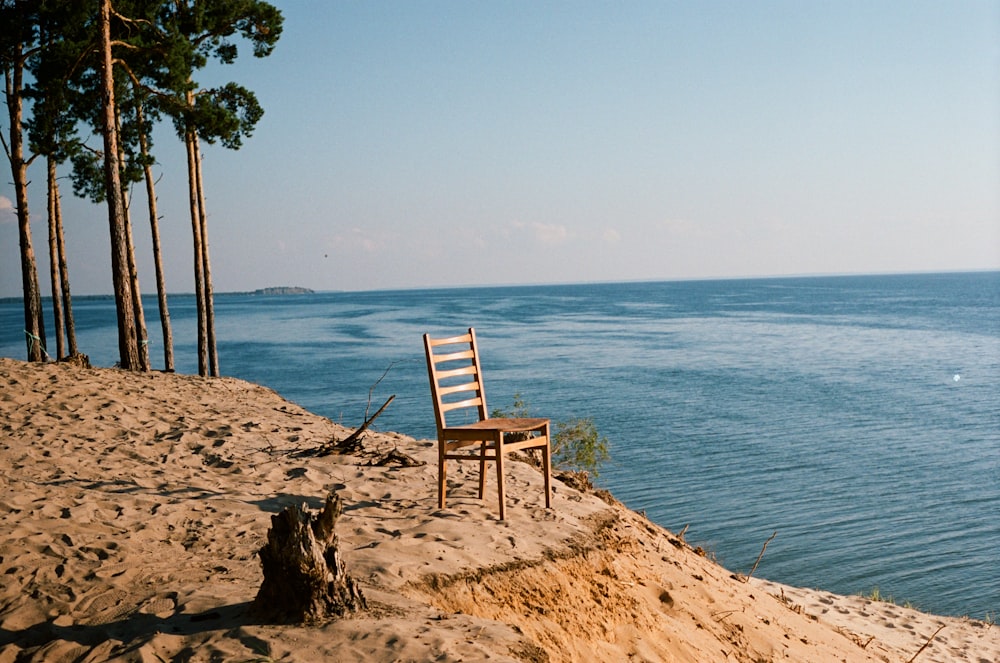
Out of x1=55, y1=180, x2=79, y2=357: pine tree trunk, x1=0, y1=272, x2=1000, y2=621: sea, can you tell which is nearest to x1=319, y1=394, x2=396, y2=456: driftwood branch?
x1=0, y1=272, x2=1000, y2=621: sea

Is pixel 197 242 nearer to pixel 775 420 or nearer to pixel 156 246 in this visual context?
pixel 156 246

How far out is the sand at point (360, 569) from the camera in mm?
3881

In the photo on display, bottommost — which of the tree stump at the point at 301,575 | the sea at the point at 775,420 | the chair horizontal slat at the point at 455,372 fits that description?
the sea at the point at 775,420

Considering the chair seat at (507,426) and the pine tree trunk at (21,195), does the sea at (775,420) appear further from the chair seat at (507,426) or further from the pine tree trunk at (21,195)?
the pine tree trunk at (21,195)

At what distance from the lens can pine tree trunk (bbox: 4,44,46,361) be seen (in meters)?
17.0

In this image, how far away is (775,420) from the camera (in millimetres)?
23891

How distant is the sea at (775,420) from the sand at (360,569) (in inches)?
72.5

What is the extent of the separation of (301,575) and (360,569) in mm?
901

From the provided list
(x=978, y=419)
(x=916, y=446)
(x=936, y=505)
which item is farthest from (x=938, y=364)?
(x=936, y=505)

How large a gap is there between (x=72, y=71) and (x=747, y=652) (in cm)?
1478

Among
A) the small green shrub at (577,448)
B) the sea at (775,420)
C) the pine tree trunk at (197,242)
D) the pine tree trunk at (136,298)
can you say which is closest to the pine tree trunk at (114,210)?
the pine tree trunk at (136,298)

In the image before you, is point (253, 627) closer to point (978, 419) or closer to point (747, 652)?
point (747, 652)

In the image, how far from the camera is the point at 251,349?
53719 mm

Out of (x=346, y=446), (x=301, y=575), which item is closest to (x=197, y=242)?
(x=346, y=446)
